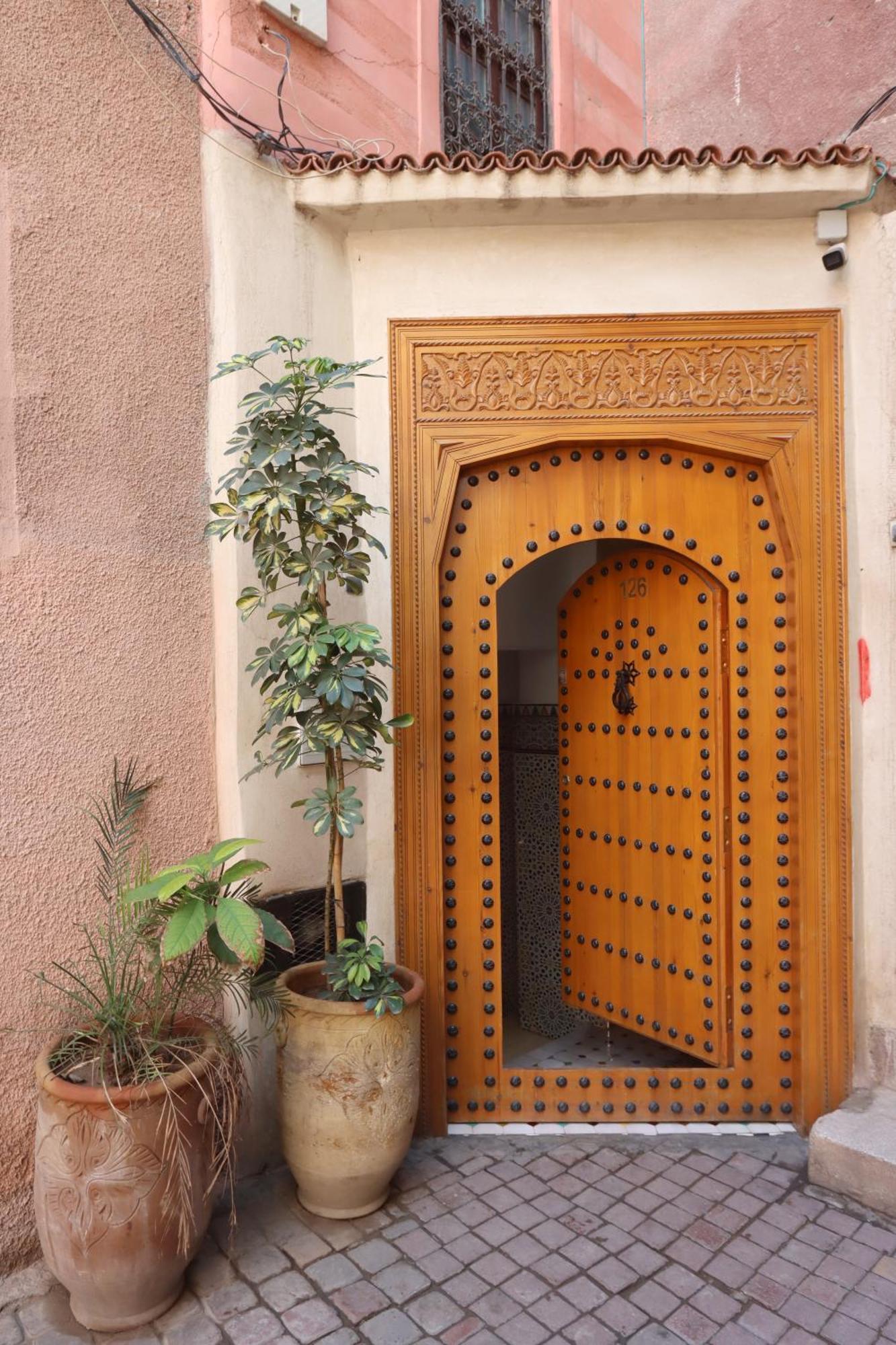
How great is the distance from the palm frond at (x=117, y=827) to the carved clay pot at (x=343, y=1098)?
2.32ft

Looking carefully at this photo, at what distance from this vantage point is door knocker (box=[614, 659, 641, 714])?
13.6 feet

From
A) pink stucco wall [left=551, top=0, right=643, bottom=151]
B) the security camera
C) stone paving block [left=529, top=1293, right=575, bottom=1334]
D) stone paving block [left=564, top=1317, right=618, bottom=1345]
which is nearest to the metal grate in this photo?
stone paving block [left=529, top=1293, right=575, bottom=1334]

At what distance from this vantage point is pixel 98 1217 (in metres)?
2.43

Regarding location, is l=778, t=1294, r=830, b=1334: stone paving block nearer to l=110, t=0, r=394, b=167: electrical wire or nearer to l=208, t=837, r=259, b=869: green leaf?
→ l=208, t=837, r=259, b=869: green leaf

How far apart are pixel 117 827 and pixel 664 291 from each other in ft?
9.77

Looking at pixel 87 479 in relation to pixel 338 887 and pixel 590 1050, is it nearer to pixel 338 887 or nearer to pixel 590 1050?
pixel 338 887

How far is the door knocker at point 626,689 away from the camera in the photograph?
415cm

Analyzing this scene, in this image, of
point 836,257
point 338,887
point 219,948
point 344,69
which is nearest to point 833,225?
point 836,257

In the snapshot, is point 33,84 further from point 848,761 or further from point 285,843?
point 848,761

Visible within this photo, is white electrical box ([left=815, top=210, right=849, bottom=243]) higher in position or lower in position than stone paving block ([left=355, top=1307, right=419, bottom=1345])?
higher

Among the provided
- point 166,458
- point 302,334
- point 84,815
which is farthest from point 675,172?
point 84,815

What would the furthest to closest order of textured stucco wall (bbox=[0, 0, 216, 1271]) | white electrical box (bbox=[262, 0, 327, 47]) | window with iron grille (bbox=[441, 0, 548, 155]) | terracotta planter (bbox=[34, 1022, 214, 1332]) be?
window with iron grille (bbox=[441, 0, 548, 155]) < white electrical box (bbox=[262, 0, 327, 47]) < textured stucco wall (bbox=[0, 0, 216, 1271]) < terracotta planter (bbox=[34, 1022, 214, 1332])

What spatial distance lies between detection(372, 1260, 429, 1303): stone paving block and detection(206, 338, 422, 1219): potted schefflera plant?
0.29m

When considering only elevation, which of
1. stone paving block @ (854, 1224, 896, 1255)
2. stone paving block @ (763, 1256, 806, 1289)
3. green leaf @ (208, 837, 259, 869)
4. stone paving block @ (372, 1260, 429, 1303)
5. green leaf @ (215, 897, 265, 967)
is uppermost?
green leaf @ (208, 837, 259, 869)
